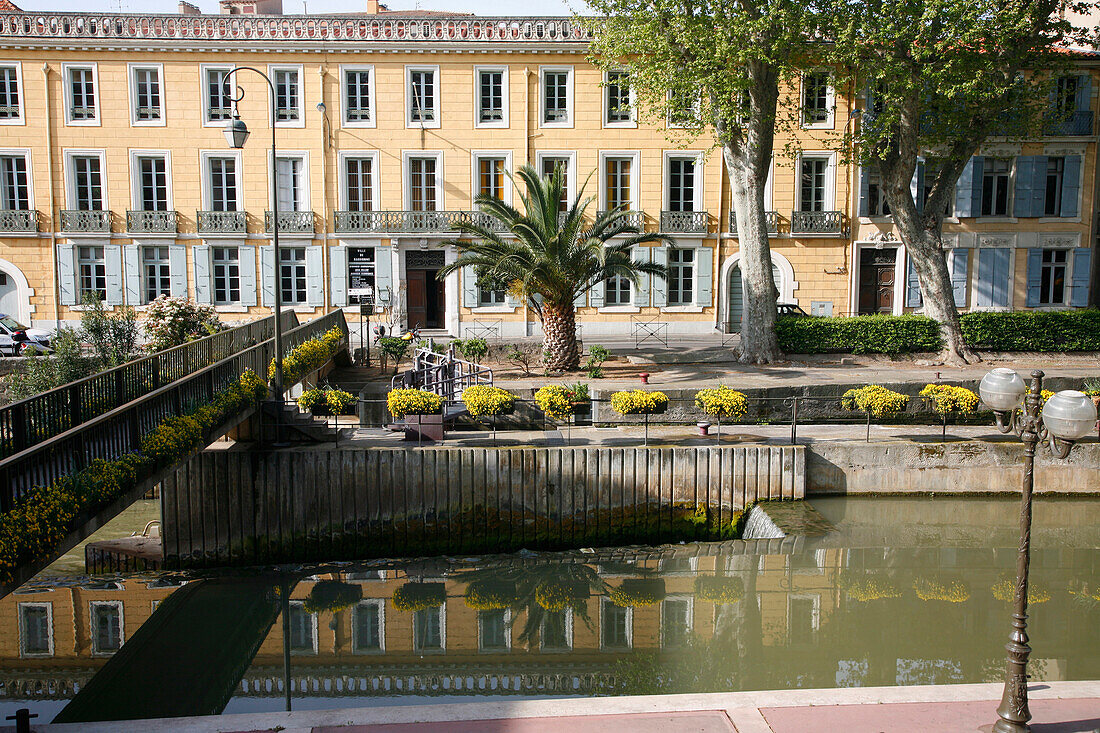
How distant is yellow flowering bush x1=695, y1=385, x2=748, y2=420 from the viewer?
16891mm

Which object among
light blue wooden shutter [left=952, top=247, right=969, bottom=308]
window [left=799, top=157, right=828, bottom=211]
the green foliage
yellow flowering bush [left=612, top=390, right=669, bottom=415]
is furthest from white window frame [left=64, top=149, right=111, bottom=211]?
light blue wooden shutter [left=952, top=247, right=969, bottom=308]

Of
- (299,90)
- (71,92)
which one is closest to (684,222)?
(299,90)

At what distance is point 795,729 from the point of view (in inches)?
304

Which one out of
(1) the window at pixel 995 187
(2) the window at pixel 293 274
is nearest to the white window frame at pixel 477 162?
(2) the window at pixel 293 274

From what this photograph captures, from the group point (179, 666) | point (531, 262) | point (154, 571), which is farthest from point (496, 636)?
point (531, 262)

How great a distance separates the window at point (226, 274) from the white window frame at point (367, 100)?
5901 millimetres

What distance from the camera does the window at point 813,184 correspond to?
31.4 m

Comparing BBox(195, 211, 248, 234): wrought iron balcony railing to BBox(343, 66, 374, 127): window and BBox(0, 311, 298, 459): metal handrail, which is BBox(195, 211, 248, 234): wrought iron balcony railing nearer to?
BBox(343, 66, 374, 127): window

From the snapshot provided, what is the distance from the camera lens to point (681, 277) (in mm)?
31734

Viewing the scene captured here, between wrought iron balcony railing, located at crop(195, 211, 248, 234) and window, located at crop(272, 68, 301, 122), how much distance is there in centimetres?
357

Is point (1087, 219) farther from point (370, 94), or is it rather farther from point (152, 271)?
point (152, 271)

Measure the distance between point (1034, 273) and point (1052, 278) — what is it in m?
0.75

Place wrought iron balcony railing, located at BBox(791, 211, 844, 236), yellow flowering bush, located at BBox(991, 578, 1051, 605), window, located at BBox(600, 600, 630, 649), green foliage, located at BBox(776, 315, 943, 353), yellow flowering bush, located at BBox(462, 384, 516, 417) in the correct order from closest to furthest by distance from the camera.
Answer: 1. window, located at BBox(600, 600, 630, 649)
2. yellow flowering bush, located at BBox(991, 578, 1051, 605)
3. yellow flowering bush, located at BBox(462, 384, 516, 417)
4. green foliage, located at BBox(776, 315, 943, 353)
5. wrought iron balcony railing, located at BBox(791, 211, 844, 236)

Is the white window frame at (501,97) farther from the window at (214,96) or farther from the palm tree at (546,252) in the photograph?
the palm tree at (546,252)
